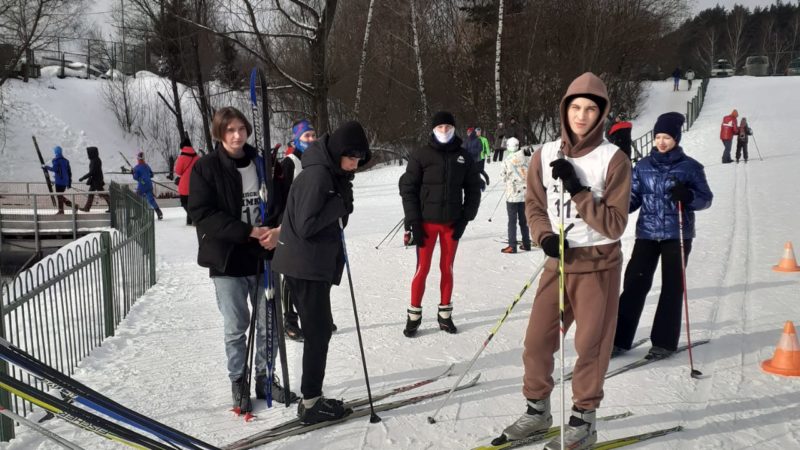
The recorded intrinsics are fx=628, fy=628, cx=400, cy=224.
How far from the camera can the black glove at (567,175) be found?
3.17 meters

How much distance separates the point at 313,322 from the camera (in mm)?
3686

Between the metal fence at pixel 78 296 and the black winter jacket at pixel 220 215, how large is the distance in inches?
56.7

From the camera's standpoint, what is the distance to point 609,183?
10.6ft

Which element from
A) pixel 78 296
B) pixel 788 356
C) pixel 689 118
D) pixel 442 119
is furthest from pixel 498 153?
pixel 788 356

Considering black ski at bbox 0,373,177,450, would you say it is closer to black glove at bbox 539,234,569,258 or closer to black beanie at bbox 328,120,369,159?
black beanie at bbox 328,120,369,159

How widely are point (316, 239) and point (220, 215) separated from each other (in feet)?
1.92

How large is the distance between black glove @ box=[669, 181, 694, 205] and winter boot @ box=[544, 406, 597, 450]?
6.10 ft

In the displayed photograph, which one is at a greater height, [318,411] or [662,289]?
[662,289]

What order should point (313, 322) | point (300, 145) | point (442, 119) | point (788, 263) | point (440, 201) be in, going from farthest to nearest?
point (788, 263), point (300, 145), point (442, 119), point (440, 201), point (313, 322)

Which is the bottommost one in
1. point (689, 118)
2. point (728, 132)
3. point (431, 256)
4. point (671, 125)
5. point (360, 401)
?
point (360, 401)

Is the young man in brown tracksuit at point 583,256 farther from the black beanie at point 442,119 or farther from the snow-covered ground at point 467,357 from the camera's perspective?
the black beanie at point 442,119

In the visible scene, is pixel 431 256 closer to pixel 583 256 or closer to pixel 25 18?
pixel 583 256

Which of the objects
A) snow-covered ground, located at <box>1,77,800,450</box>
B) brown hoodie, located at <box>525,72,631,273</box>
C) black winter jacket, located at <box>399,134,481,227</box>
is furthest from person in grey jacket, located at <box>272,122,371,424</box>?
black winter jacket, located at <box>399,134,481,227</box>

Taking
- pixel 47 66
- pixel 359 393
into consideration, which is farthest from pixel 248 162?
pixel 47 66
